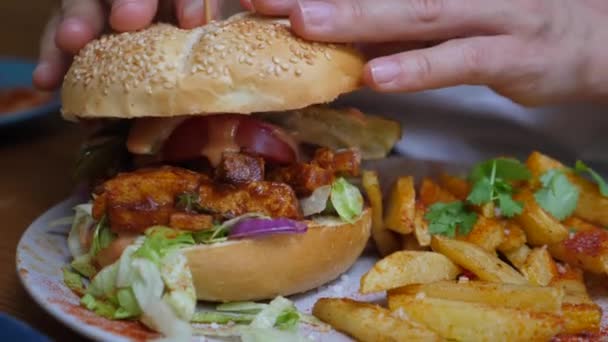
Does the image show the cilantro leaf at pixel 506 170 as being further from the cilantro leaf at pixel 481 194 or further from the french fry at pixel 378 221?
the french fry at pixel 378 221

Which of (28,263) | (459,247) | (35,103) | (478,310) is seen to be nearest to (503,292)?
(478,310)

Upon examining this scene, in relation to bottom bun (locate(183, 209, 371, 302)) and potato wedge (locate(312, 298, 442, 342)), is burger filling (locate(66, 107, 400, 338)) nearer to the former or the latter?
bottom bun (locate(183, 209, 371, 302))

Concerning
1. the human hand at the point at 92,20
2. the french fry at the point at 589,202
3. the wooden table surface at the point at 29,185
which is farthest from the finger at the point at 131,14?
the french fry at the point at 589,202

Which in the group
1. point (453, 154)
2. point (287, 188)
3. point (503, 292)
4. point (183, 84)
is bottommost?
point (453, 154)

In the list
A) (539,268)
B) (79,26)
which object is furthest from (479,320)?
(79,26)

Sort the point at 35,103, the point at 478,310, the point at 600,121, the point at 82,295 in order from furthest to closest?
the point at 35,103, the point at 600,121, the point at 82,295, the point at 478,310

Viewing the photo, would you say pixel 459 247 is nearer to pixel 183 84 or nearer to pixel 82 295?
pixel 183 84

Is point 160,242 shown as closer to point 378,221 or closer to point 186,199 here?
point 186,199

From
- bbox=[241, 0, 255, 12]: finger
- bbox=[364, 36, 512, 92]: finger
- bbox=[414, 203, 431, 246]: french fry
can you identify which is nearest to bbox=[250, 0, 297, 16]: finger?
bbox=[241, 0, 255, 12]: finger
